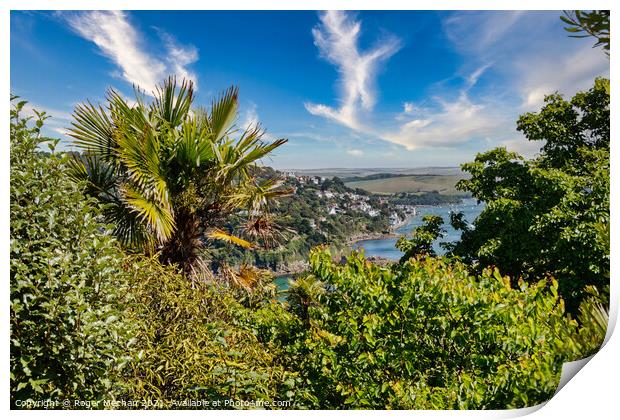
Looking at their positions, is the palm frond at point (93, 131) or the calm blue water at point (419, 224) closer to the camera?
the palm frond at point (93, 131)

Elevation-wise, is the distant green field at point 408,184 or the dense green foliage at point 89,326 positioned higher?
the distant green field at point 408,184

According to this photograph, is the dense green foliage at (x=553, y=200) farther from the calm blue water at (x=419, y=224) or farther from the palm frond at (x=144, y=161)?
the palm frond at (x=144, y=161)

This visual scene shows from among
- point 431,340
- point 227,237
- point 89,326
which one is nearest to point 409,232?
point 227,237

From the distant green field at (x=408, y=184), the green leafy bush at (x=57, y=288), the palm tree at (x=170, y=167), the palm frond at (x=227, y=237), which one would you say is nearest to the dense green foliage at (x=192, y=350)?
the green leafy bush at (x=57, y=288)

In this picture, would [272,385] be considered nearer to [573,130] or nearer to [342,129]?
[342,129]

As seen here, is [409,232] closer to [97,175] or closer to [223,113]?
[223,113]

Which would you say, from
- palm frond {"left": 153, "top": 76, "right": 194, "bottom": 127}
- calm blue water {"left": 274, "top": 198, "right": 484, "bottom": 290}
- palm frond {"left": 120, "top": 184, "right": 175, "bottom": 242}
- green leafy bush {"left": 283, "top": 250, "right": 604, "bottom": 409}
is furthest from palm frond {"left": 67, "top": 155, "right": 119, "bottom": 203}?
green leafy bush {"left": 283, "top": 250, "right": 604, "bottom": 409}
